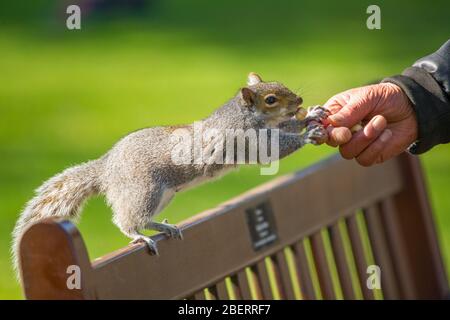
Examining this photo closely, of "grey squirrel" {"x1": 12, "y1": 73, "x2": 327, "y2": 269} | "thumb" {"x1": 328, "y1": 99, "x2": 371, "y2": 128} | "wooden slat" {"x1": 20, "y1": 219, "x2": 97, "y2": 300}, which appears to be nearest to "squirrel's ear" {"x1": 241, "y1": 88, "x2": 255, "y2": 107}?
"grey squirrel" {"x1": 12, "y1": 73, "x2": 327, "y2": 269}

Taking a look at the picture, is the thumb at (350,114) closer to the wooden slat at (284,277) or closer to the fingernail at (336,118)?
the fingernail at (336,118)

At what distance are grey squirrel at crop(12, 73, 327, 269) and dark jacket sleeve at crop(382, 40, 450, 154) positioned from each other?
17 centimetres

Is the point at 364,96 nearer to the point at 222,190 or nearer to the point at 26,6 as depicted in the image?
the point at 222,190

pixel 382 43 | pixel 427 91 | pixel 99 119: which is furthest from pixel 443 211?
pixel 382 43

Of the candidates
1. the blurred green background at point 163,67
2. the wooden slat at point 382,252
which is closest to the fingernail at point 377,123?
the wooden slat at point 382,252

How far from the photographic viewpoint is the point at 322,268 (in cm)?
196

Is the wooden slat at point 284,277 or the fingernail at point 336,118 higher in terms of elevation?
the fingernail at point 336,118

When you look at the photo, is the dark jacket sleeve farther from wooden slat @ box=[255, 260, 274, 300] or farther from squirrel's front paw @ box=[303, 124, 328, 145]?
wooden slat @ box=[255, 260, 274, 300]

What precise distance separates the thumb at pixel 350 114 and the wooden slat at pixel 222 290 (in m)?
0.33

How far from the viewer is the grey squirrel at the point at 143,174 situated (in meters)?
1.78

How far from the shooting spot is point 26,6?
7.63 meters

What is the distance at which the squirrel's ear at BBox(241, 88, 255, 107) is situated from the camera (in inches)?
77.4

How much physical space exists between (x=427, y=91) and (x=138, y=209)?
553 mm
